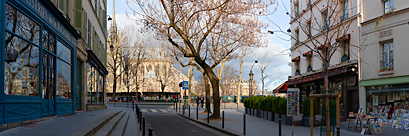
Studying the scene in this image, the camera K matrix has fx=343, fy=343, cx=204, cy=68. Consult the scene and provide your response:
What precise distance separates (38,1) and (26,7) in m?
1.18

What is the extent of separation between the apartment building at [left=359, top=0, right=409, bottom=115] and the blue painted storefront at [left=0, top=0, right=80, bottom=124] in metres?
14.0

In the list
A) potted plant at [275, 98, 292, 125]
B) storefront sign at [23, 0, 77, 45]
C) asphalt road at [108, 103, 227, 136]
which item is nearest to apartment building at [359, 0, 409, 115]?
potted plant at [275, 98, 292, 125]

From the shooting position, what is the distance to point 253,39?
85.3 ft

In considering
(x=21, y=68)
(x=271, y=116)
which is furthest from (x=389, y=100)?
(x=21, y=68)

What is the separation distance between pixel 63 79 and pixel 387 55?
15.6 metres

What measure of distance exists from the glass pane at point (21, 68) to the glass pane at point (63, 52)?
2.94 meters

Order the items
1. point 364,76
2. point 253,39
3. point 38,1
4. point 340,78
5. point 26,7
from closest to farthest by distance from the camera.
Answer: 1. point 26,7
2. point 38,1
3. point 364,76
4. point 340,78
5. point 253,39

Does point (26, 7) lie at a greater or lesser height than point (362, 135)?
greater

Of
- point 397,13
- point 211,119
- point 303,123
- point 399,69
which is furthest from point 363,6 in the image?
point 211,119

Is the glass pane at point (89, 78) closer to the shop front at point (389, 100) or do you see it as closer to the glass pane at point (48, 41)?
the glass pane at point (48, 41)

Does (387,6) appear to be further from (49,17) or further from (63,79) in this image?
(63,79)

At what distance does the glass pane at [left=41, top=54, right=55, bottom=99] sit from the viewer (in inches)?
461

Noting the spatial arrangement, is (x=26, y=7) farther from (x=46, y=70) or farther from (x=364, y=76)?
(x=364, y=76)

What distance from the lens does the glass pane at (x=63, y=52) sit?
542 inches
